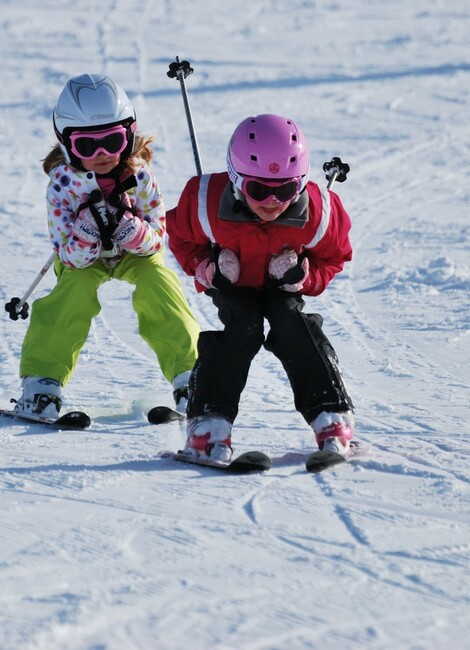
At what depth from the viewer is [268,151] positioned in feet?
14.2

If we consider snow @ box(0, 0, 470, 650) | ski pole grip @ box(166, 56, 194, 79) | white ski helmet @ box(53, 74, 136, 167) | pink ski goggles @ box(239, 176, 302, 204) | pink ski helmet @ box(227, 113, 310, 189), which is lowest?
snow @ box(0, 0, 470, 650)

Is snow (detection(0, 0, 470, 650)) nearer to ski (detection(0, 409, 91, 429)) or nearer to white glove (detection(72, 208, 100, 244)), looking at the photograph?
ski (detection(0, 409, 91, 429))

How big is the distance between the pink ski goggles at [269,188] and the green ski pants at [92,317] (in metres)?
0.99

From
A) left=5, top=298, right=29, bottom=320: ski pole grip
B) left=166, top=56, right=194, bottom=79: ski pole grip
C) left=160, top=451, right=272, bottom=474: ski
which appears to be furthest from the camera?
left=166, top=56, right=194, bottom=79: ski pole grip

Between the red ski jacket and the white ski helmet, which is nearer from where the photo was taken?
the red ski jacket

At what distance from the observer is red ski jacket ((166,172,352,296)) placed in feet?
14.8

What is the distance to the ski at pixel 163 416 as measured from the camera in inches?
197

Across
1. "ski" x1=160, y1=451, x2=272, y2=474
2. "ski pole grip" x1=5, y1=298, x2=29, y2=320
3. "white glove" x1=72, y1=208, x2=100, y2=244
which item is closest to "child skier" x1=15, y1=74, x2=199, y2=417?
"white glove" x1=72, y1=208, x2=100, y2=244

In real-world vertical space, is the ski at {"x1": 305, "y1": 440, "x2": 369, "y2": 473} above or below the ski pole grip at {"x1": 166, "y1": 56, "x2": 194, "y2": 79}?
below

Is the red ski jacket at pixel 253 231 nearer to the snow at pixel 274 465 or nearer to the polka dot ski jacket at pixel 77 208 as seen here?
the polka dot ski jacket at pixel 77 208

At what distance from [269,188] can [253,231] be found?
0.23m

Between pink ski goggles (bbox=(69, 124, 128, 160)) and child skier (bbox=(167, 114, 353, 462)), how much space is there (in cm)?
59

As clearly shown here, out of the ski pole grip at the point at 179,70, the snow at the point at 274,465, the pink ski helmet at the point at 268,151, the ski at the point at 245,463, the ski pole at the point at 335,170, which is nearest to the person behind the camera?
the snow at the point at 274,465

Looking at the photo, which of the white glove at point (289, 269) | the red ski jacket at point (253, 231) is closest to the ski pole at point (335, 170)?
the red ski jacket at point (253, 231)
